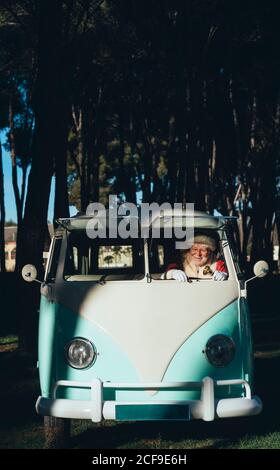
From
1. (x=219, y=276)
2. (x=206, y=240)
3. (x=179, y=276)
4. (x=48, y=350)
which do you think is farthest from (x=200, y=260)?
(x=48, y=350)

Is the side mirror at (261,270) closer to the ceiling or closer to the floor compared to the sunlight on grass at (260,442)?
closer to the ceiling

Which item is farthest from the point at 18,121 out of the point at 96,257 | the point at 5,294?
the point at 96,257

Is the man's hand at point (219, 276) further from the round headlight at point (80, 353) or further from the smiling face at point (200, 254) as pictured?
the round headlight at point (80, 353)

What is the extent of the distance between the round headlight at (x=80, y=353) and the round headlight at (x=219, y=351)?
0.92 meters

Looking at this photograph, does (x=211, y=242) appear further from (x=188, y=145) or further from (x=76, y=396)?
(x=188, y=145)

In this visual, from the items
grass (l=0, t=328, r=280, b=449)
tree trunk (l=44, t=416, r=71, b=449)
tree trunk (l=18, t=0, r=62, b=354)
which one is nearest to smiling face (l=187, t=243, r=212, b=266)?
grass (l=0, t=328, r=280, b=449)

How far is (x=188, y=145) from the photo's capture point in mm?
20594

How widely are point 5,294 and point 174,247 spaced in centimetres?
2086

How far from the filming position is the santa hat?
21.7ft

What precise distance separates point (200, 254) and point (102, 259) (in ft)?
3.26

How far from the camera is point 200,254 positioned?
21.7ft

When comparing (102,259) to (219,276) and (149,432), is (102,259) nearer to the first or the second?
(219,276)

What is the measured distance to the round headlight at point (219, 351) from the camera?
5.70 meters

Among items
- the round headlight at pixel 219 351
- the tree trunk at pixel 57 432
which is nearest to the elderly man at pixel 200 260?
the round headlight at pixel 219 351
